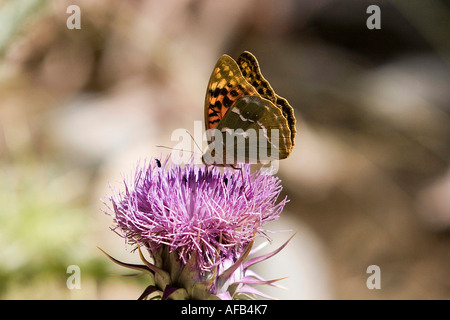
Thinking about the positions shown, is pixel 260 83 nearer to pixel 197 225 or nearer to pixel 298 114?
pixel 197 225

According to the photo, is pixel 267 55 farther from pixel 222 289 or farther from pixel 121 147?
pixel 222 289

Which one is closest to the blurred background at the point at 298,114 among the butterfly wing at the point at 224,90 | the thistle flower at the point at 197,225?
the thistle flower at the point at 197,225

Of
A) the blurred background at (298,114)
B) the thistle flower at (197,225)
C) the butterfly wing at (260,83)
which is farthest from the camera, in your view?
the blurred background at (298,114)

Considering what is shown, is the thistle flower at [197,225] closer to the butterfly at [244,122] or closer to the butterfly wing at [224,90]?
the butterfly at [244,122]

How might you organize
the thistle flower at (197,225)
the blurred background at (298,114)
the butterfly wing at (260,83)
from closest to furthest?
the thistle flower at (197,225), the butterfly wing at (260,83), the blurred background at (298,114)

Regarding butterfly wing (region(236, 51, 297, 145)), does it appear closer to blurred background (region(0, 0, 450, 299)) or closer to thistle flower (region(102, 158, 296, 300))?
thistle flower (region(102, 158, 296, 300))

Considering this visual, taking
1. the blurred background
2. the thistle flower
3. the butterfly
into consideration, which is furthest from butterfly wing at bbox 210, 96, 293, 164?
the blurred background
